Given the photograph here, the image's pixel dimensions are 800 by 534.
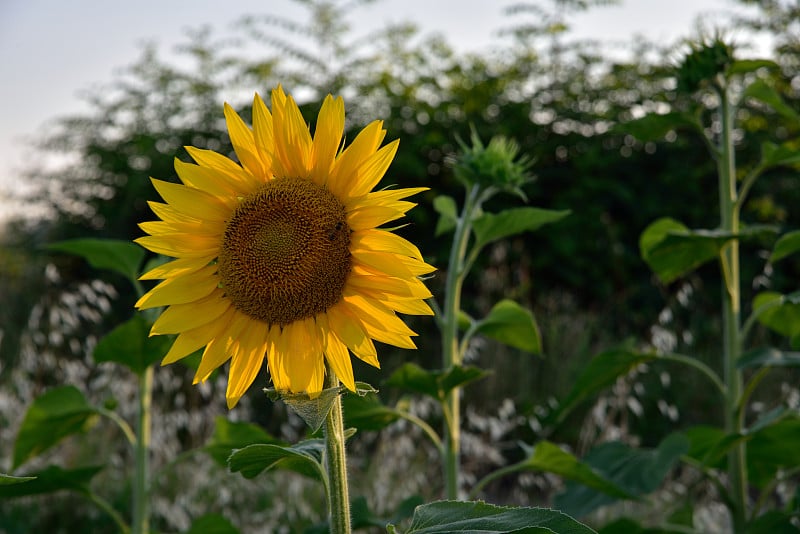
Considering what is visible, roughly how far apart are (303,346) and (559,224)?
4.88 metres

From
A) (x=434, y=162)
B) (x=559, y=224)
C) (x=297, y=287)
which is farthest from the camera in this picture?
(x=434, y=162)

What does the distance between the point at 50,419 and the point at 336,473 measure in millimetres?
927

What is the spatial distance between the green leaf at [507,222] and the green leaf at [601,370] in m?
0.35

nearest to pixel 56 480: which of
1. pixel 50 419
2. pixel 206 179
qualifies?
pixel 50 419

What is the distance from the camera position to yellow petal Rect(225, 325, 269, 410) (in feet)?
3.61

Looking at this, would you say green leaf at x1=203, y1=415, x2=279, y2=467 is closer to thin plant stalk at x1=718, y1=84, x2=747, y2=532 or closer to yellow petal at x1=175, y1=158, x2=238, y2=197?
yellow petal at x1=175, y1=158, x2=238, y2=197

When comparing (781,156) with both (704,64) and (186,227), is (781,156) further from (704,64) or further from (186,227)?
(186,227)

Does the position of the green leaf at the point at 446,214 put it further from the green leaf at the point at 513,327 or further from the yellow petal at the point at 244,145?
the yellow petal at the point at 244,145

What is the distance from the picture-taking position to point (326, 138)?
1061 millimetres

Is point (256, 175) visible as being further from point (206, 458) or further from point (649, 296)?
point (649, 296)

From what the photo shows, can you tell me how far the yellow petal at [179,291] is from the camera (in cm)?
109

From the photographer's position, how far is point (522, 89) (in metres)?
6.52

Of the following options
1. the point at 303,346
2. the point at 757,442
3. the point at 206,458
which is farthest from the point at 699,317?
the point at 303,346

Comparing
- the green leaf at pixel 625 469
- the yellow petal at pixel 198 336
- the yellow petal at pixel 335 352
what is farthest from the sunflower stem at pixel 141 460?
the green leaf at pixel 625 469
